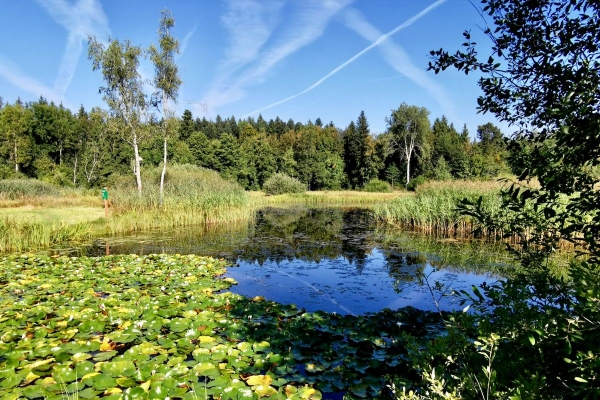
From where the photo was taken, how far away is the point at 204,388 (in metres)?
3.17

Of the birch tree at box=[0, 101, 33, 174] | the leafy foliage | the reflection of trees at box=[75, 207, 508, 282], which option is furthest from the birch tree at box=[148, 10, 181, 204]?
the birch tree at box=[0, 101, 33, 174]

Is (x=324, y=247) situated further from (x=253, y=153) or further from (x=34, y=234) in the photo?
(x=253, y=153)

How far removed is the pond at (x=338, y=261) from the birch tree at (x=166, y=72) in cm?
762

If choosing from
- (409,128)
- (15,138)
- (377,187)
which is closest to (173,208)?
(377,187)

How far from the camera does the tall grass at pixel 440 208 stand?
13.6m

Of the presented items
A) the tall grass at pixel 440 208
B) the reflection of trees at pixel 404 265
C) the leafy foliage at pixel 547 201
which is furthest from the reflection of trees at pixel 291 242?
the leafy foliage at pixel 547 201

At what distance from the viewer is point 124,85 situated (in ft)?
62.2

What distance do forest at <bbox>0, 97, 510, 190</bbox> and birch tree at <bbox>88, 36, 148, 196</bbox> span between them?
768 inches

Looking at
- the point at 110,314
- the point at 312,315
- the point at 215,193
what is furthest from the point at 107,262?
the point at 215,193

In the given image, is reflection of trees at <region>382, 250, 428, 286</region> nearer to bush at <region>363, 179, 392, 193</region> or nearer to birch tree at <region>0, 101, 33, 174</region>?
bush at <region>363, 179, 392, 193</region>

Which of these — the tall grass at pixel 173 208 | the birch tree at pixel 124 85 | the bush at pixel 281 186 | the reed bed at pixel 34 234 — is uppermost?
the birch tree at pixel 124 85

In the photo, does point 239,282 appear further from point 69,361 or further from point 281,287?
point 69,361

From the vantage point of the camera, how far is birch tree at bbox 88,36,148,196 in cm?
1812

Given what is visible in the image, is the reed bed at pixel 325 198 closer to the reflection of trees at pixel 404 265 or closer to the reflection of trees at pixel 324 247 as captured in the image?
the reflection of trees at pixel 324 247
